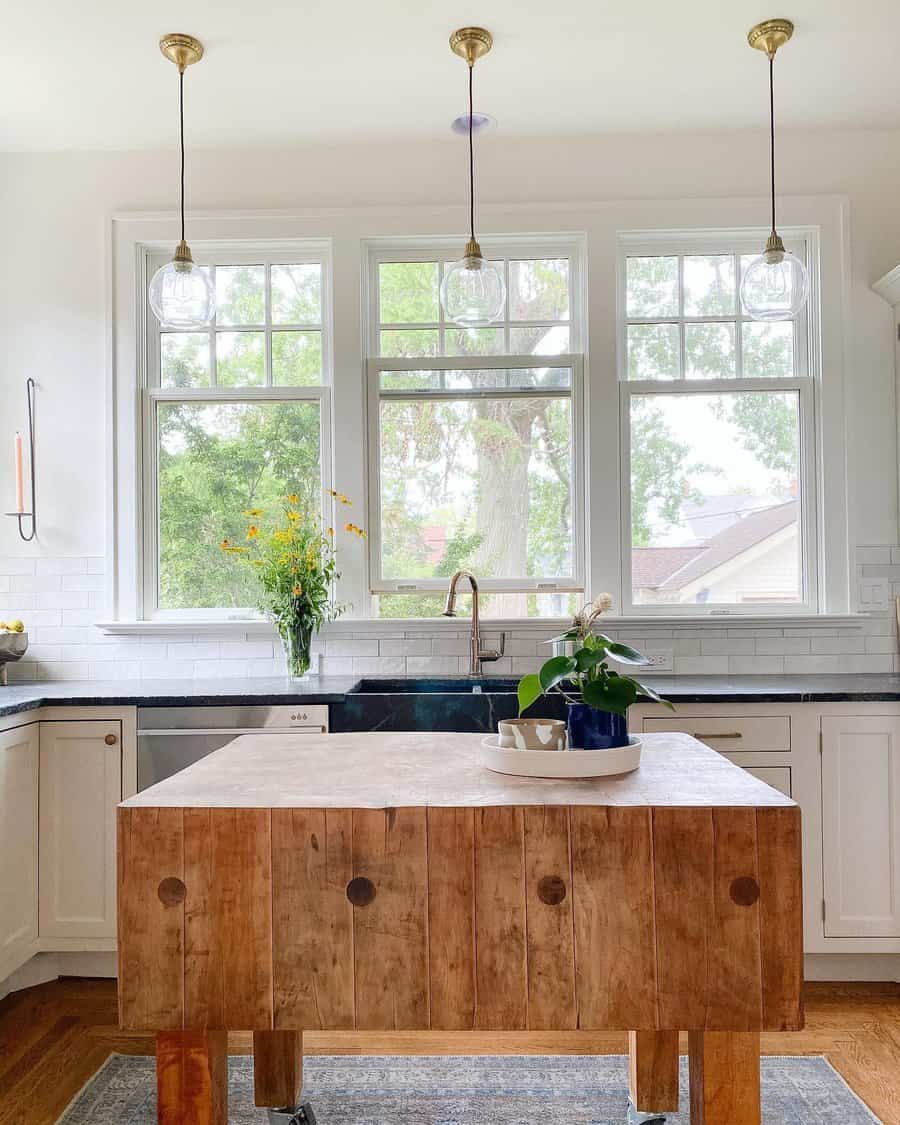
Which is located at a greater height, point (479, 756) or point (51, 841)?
point (479, 756)

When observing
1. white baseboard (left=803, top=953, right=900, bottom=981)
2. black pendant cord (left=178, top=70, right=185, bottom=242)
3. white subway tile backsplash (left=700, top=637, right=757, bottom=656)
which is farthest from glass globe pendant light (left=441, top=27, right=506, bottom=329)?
white baseboard (left=803, top=953, right=900, bottom=981)

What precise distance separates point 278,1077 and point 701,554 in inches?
97.9

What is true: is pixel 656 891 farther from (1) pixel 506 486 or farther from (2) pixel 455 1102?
(1) pixel 506 486

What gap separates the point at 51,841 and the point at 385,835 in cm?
206

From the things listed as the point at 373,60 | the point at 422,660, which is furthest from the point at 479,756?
the point at 373,60

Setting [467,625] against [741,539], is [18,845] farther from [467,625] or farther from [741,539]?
[741,539]

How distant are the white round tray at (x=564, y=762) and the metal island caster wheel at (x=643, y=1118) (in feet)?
3.40

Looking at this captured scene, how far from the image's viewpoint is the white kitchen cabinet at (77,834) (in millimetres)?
2990

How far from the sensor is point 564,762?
165 cm

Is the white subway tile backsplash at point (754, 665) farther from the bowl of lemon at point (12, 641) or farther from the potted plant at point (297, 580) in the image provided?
the bowl of lemon at point (12, 641)

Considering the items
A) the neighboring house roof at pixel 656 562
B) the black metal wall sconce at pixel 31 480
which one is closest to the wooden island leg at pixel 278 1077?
the neighboring house roof at pixel 656 562

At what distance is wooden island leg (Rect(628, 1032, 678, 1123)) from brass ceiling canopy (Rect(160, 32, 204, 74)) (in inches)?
129

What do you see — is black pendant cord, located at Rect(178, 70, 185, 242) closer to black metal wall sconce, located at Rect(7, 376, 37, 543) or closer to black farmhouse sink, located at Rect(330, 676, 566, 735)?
black metal wall sconce, located at Rect(7, 376, 37, 543)

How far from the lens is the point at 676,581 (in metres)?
3.69
